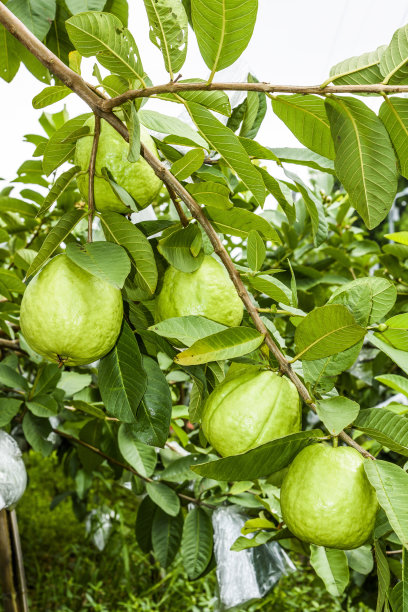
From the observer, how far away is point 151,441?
2.23 ft

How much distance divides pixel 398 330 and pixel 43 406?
0.83 meters

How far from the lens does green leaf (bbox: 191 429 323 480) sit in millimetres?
446

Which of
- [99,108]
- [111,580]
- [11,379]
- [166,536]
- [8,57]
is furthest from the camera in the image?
[111,580]

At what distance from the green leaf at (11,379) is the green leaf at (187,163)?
83 cm

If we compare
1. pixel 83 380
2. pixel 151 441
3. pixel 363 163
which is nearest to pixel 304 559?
pixel 83 380

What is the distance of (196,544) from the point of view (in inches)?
52.6

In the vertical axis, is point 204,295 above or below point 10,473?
above

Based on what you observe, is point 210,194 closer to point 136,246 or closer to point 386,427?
point 136,246

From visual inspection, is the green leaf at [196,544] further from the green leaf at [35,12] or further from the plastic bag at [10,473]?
the green leaf at [35,12]

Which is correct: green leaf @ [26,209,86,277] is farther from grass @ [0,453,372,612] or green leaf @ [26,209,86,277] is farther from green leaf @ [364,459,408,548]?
grass @ [0,453,372,612]

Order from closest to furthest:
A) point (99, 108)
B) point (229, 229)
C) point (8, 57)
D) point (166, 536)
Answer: point (99, 108) → point (229, 229) → point (8, 57) → point (166, 536)

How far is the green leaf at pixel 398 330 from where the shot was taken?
2.21 feet

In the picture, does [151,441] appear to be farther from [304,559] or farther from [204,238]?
[304,559]

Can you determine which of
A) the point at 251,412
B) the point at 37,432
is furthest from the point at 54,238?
the point at 37,432
